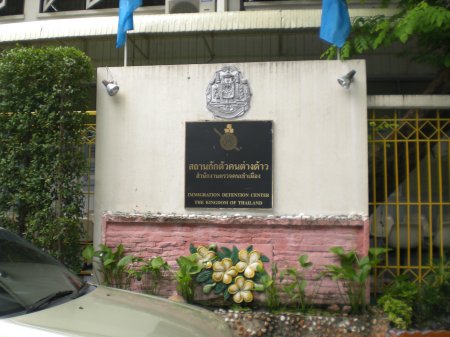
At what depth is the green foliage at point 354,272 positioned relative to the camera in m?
4.83

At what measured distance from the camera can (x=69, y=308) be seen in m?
2.71

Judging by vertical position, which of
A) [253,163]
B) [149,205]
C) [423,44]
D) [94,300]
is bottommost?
[94,300]

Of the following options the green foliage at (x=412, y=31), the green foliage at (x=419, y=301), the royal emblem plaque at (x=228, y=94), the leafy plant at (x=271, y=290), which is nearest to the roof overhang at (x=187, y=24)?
the green foliage at (x=412, y=31)

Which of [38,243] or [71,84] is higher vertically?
[71,84]

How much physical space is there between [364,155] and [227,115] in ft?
5.40

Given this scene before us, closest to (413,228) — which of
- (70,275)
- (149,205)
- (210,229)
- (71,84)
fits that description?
(210,229)

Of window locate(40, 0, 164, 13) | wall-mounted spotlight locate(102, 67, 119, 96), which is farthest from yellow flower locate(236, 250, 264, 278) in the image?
window locate(40, 0, 164, 13)

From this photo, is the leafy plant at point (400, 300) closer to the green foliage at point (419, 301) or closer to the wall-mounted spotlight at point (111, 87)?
the green foliage at point (419, 301)

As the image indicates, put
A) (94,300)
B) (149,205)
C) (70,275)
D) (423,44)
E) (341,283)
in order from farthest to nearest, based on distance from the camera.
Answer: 1. (423,44)
2. (149,205)
3. (341,283)
4. (70,275)
5. (94,300)

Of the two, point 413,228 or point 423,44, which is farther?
point 423,44

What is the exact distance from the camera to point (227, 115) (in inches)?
212

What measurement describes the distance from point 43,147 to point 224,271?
99.1 inches

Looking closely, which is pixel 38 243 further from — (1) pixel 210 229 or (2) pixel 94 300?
(2) pixel 94 300

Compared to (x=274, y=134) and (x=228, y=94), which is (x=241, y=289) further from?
(x=228, y=94)
